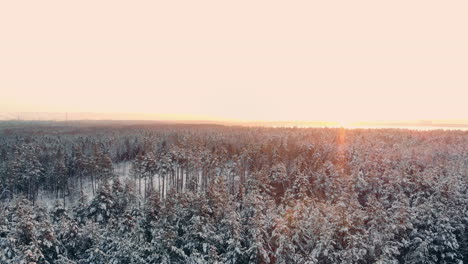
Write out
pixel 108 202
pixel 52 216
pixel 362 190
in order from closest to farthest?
1. pixel 52 216
2. pixel 108 202
3. pixel 362 190

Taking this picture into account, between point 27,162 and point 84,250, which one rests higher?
point 27,162

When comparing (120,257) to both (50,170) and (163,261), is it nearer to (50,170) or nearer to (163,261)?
(163,261)

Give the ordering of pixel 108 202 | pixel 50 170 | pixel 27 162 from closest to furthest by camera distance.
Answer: pixel 108 202
pixel 27 162
pixel 50 170

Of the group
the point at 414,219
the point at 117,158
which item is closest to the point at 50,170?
the point at 117,158

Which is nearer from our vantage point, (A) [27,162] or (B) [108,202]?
(B) [108,202]

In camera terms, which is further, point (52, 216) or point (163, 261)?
point (52, 216)

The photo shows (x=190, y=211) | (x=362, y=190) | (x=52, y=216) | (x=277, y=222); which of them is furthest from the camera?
(x=362, y=190)

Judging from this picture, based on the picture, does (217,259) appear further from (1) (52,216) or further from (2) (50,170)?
(2) (50,170)

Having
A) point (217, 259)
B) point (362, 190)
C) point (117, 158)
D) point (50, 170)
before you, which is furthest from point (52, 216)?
point (117, 158)

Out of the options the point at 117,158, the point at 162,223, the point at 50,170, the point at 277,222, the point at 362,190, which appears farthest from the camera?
the point at 117,158
